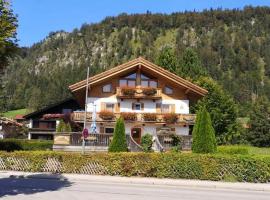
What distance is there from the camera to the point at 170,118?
151 feet

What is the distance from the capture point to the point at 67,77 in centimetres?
16725

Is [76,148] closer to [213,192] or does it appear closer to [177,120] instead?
[177,120]

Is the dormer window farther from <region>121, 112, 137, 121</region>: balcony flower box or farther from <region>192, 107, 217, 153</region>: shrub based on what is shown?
<region>192, 107, 217, 153</region>: shrub

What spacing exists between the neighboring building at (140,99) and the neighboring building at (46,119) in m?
29.1

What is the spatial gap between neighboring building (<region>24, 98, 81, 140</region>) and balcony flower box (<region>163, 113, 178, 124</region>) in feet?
113

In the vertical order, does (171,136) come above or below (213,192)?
above

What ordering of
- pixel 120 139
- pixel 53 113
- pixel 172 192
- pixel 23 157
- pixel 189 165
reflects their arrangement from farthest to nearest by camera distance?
pixel 53 113 → pixel 120 139 → pixel 23 157 → pixel 189 165 → pixel 172 192

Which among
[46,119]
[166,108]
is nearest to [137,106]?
[166,108]

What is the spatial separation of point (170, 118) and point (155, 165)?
21.4 m

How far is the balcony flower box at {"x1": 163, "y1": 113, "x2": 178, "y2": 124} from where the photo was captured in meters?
→ 46.0

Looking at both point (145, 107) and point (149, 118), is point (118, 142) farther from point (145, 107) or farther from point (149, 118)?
point (145, 107)

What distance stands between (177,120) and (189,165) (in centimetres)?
2209

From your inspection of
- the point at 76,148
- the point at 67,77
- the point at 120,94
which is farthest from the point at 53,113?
the point at 67,77

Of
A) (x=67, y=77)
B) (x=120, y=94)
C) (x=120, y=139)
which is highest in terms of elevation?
(x=67, y=77)
